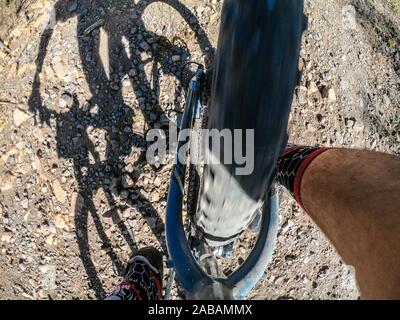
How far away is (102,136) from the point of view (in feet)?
8.19

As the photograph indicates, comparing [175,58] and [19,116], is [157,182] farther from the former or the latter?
[19,116]

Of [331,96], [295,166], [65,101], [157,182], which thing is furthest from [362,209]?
[65,101]

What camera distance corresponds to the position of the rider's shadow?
2.47 m

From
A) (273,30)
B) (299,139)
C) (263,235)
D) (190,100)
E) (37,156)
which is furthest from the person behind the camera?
Answer: (299,139)

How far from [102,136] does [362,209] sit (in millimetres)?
1656

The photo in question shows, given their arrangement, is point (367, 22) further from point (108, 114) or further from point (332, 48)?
point (108, 114)

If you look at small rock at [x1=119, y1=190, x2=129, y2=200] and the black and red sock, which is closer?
the black and red sock

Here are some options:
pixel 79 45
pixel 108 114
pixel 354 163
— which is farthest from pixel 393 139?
pixel 79 45

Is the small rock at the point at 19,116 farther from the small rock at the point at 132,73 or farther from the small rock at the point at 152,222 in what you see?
the small rock at the point at 152,222

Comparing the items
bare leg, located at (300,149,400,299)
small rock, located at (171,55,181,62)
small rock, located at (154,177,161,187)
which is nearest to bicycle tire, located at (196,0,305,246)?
bare leg, located at (300,149,400,299)

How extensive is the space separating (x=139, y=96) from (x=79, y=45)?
0.49 metres

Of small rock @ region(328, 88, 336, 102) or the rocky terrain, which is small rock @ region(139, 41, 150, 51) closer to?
the rocky terrain

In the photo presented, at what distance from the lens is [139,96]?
2533mm
